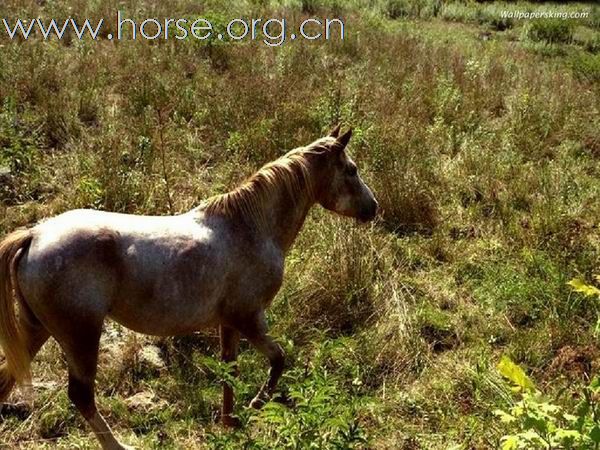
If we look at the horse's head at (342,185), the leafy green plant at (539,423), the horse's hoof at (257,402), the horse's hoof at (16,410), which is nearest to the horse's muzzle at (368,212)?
the horse's head at (342,185)

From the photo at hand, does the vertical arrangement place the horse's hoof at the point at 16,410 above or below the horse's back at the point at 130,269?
below

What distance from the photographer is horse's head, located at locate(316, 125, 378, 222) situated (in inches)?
168

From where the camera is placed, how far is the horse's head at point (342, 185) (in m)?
4.27

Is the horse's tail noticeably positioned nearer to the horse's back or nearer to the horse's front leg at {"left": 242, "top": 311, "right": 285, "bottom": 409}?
the horse's back

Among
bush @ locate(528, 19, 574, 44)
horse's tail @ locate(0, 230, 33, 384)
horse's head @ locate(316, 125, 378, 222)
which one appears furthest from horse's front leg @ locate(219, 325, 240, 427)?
bush @ locate(528, 19, 574, 44)

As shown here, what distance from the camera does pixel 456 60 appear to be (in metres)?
11.2

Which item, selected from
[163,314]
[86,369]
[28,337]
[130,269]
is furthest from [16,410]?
[130,269]

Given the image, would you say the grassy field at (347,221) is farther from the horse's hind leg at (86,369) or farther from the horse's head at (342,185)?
the horse's head at (342,185)

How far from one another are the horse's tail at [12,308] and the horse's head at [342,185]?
196 centimetres

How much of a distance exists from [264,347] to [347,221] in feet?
6.94

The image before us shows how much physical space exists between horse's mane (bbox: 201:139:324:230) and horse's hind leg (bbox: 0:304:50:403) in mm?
1188

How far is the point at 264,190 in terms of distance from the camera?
4051 millimetres

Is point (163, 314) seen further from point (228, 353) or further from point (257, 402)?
point (257, 402)

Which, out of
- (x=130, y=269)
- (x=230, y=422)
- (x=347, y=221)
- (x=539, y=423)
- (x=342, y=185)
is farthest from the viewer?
(x=347, y=221)
